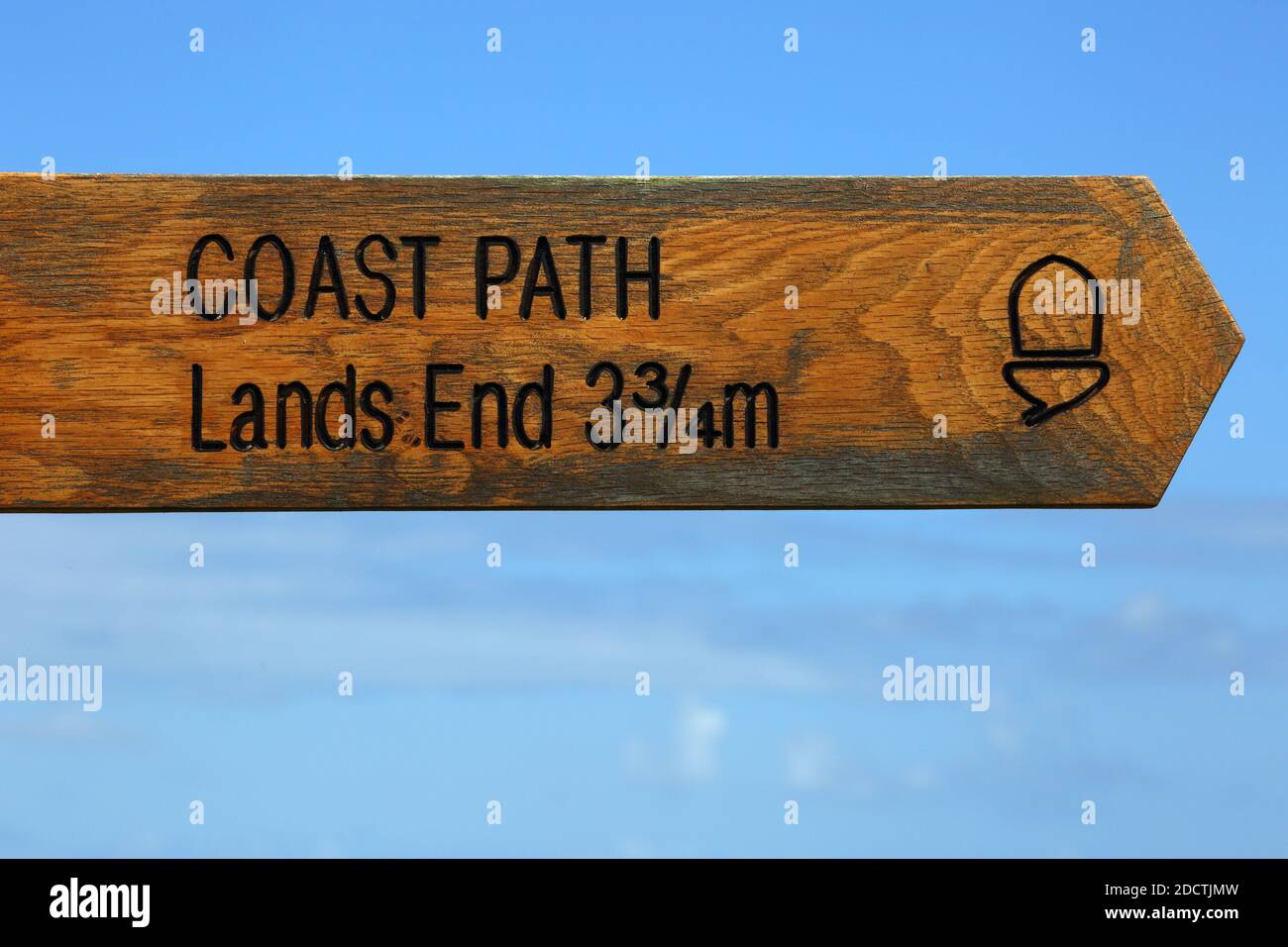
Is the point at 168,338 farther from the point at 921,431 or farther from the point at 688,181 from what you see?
the point at 921,431

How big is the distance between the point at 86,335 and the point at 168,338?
0.64 feet

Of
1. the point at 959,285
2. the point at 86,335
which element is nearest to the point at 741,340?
the point at 959,285

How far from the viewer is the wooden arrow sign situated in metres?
2.86

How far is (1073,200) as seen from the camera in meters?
2.94

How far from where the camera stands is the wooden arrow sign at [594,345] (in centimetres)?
286

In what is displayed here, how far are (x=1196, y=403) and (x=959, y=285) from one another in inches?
23.7

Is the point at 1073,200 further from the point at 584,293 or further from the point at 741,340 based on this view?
the point at 584,293

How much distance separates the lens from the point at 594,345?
2865 millimetres

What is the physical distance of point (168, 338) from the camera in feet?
9.45

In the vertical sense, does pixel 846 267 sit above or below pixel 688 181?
below
